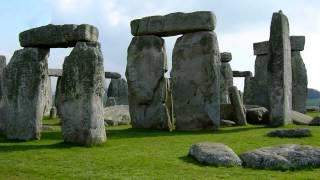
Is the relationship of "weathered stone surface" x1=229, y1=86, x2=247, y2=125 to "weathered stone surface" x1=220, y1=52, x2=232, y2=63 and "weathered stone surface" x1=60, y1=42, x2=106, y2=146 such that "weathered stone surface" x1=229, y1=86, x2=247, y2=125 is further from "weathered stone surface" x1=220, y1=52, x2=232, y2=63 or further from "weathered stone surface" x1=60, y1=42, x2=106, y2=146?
"weathered stone surface" x1=220, y1=52, x2=232, y2=63

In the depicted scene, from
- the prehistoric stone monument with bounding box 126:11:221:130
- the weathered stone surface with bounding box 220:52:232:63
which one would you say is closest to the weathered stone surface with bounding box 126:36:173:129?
the prehistoric stone monument with bounding box 126:11:221:130

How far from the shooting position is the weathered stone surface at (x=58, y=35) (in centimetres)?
1436

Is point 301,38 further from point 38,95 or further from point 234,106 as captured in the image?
point 38,95

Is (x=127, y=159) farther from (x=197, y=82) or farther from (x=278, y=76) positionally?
(x=278, y=76)

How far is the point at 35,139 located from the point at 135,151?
358 centimetres

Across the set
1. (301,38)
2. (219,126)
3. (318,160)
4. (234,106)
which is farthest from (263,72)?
(318,160)

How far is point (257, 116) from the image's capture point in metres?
21.8

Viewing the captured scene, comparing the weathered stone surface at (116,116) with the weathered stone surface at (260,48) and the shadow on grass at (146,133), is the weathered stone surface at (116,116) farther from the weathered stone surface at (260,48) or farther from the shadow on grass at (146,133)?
the weathered stone surface at (260,48)

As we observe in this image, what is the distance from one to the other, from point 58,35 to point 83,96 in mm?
1985

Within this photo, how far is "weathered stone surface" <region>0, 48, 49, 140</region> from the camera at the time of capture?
15.1 m

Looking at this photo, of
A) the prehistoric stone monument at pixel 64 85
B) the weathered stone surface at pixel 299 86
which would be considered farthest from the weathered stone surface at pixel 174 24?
the weathered stone surface at pixel 299 86

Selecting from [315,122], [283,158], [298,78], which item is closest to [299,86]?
[298,78]

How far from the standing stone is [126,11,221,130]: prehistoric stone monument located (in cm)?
883

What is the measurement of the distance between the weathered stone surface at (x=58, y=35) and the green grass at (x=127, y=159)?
8.86ft
